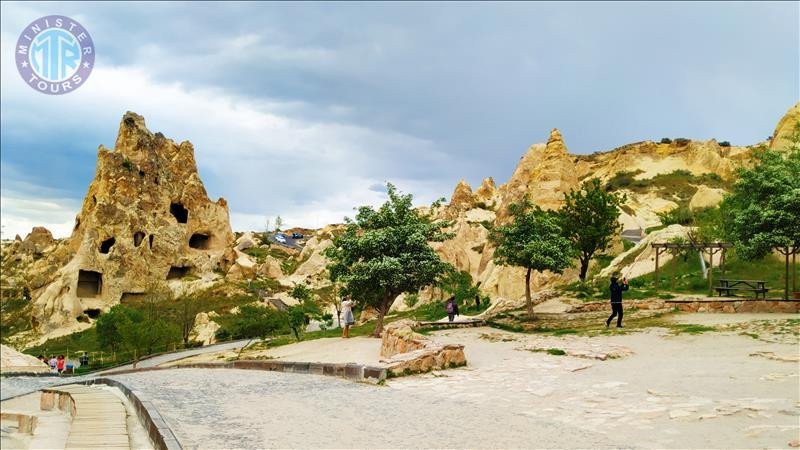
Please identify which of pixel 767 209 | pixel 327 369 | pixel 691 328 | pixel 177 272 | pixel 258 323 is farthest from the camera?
pixel 177 272

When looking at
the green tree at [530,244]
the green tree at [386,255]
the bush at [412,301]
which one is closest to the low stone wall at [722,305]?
the green tree at [530,244]

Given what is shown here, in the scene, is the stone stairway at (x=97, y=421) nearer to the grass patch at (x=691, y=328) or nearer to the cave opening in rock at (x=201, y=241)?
the grass patch at (x=691, y=328)

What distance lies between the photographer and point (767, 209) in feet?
73.5

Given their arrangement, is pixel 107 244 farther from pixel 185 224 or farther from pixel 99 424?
pixel 99 424

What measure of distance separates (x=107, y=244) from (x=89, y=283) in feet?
18.7

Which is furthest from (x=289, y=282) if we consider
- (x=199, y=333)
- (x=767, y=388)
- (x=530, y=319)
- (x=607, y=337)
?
(x=767, y=388)

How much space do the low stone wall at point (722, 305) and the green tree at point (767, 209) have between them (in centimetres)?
110

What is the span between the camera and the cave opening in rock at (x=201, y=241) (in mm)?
88500

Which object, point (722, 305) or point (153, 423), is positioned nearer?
point (153, 423)

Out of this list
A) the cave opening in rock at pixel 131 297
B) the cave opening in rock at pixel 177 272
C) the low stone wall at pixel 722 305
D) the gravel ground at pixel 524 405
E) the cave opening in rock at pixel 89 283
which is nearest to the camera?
the gravel ground at pixel 524 405

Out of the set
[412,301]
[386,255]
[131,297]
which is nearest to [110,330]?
[412,301]

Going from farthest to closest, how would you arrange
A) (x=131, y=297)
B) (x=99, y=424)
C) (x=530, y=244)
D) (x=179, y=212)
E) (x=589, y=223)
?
(x=179, y=212) → (x=131, y=297) → (x=589, y=223) → (x=530, y=244) → (x=99, y=424)

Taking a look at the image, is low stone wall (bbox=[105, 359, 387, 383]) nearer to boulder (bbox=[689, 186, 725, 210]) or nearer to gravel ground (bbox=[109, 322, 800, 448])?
gravel ground (bbox=[109, 322, 800, 448])

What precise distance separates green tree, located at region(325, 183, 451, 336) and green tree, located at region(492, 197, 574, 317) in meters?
3.35
